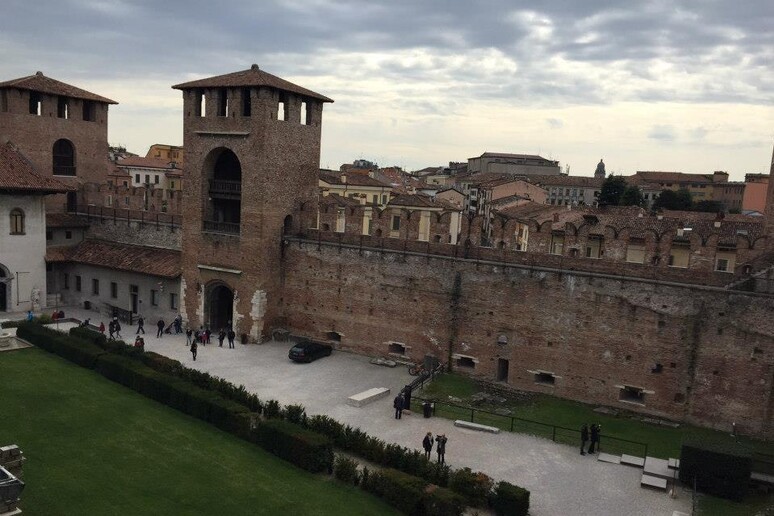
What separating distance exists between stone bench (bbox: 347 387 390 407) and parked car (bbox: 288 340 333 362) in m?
4.18

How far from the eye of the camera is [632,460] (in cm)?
1861

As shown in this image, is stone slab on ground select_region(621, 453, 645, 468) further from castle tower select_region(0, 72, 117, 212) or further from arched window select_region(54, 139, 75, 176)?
arched window select_region(54, 139, 75, 176)

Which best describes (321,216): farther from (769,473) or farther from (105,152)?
(769,473)

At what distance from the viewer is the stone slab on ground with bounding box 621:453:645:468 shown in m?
18.4

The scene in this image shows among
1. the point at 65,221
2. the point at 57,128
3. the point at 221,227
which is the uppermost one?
the point at 57,128

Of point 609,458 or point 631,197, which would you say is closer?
point 609,458

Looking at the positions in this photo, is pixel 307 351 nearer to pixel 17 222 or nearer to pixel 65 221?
pixel 17 222

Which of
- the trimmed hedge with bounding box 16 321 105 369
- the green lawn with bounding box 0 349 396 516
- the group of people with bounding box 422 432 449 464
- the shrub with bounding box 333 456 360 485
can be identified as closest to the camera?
the green lawn with bounding box 0 349 396 516

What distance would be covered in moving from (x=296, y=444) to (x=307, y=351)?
31.2 ft

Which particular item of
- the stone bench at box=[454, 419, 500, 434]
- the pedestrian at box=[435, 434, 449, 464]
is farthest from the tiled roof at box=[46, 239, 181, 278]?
the pedestrian at box=[435, 434, 449, 464]

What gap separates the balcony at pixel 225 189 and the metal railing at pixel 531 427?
521 inches

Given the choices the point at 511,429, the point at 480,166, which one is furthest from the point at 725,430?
the point at 480,166

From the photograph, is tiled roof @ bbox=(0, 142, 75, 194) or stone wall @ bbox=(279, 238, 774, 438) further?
tiled roof @ bbox=(0, 142, 75, 194)

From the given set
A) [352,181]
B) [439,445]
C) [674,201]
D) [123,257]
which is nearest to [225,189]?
[123,257]
